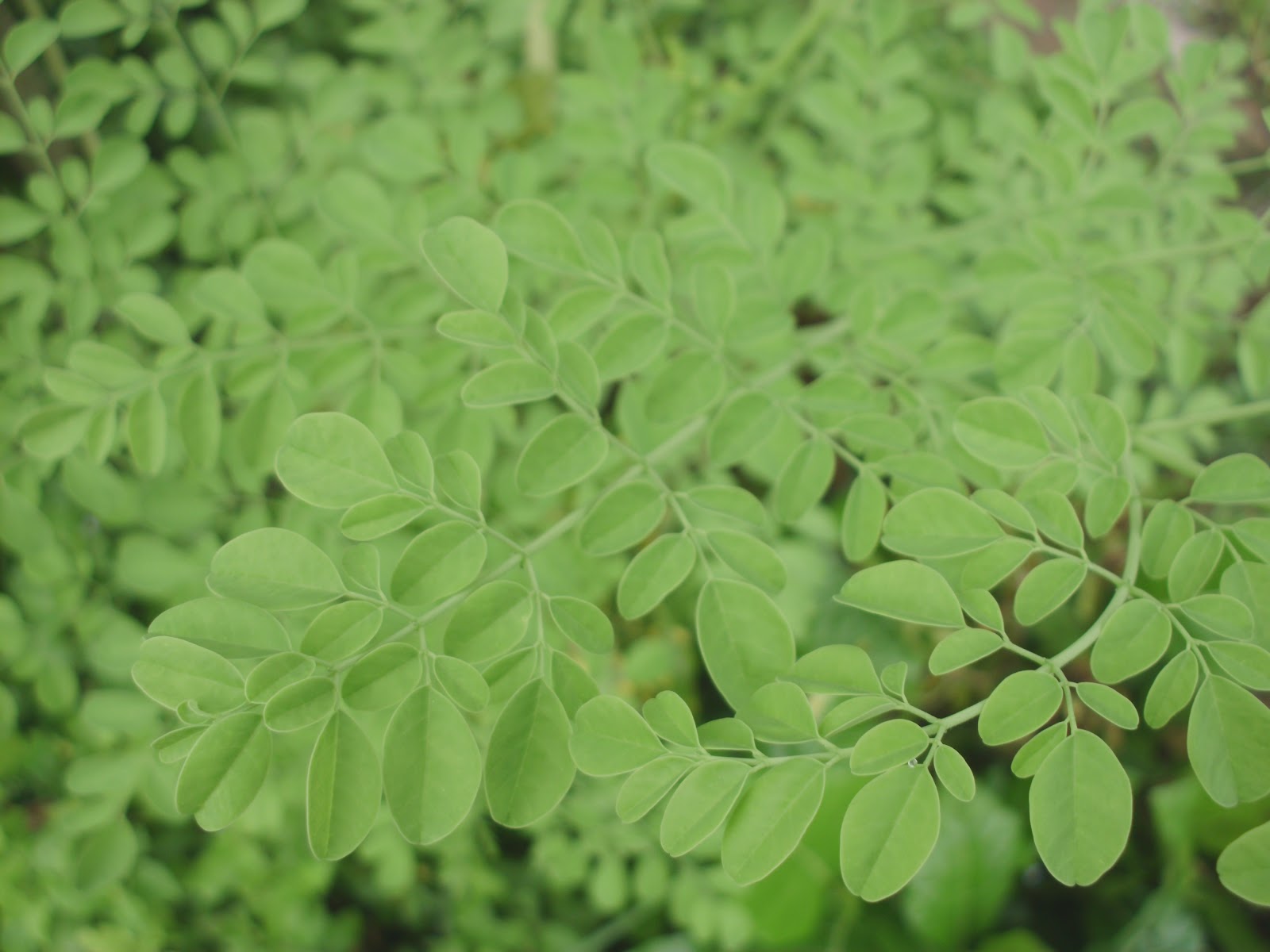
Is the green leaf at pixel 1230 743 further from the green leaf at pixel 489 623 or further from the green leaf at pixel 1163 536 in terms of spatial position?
the green leaf at pixel 489 623

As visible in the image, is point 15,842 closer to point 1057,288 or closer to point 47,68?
point 47,68

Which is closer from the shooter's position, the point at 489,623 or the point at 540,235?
the point at 489,623

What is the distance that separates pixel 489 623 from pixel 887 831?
279mm

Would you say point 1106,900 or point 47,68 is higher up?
point 47,68

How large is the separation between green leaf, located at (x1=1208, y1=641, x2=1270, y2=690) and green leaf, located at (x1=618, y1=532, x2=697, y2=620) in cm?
34

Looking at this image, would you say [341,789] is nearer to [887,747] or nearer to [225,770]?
[225,770]

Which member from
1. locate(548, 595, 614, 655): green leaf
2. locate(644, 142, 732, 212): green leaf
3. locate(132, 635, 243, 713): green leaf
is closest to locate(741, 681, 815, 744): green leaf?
locate(548, 595, 614, 655): green leaf

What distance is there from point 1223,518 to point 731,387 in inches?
28.0

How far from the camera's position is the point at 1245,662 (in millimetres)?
505

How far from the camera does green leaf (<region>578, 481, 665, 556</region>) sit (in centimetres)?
62

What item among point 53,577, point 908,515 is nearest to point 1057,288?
point 908,515

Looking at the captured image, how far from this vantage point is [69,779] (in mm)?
936

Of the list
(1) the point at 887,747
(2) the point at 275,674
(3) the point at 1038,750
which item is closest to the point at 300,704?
(2) the point at 275,674

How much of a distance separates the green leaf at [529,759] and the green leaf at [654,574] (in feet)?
0.39
